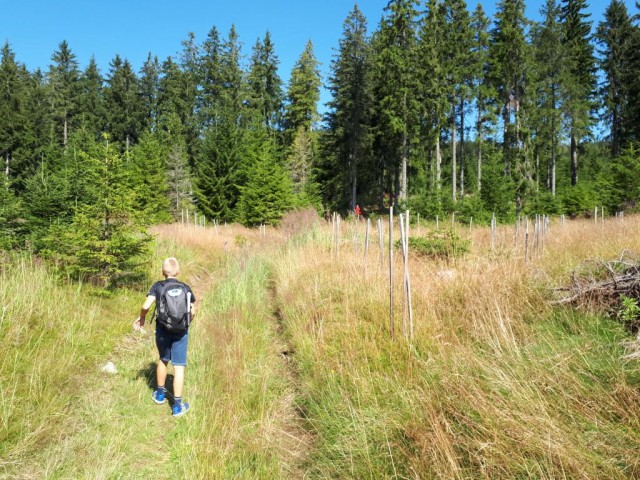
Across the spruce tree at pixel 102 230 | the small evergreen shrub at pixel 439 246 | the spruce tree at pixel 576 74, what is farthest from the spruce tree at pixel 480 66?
the spruce tree at pixel 102 230

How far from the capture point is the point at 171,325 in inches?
148

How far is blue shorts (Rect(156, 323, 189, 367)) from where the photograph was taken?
152 inches

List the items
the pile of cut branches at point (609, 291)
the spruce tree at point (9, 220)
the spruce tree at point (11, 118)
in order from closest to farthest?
the pile of cut branches at point (609, 291) → the spruce tree at point (9, 220) → the spruce tree at point (11, 118)

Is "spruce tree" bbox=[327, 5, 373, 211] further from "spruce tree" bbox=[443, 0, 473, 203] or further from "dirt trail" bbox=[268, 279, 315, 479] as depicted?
"dirt trail" bbox=[268, 279, 315, 479]

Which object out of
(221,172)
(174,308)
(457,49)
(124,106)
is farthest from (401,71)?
(124,106)

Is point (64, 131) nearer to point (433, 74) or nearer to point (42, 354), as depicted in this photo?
point (433, 74)

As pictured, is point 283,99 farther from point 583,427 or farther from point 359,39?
point 583,427

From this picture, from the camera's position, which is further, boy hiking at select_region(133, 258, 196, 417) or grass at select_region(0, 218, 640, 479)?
boy hiking at select_region(133, 258, 196, 417)

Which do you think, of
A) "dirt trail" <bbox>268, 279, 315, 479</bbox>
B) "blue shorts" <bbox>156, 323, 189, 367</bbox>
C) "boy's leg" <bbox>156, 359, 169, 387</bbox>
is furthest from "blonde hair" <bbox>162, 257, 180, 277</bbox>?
"dirt trail" <bbox>268, 279, 315, 479</bbox>

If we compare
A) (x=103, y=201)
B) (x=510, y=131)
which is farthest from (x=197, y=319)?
(x=510, y=131)

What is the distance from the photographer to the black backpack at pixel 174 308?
3.75 m

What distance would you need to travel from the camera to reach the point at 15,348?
372 cm

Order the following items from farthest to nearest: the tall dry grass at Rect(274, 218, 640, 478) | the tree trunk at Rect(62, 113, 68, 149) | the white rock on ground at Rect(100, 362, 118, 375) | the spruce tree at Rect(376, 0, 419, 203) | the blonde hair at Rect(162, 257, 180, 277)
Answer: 1. the tree trunk at Rect(62, 113, 68, 149)
2. the spruce tree at Rect(376, 0, 419, 203)
3. the white rock on ground at Rect(100, 362, 118, 375)
4. the blonde hair at Rect(162, 257, 180, 277)
5. the tall dry grass at Rect(274, 218, 640, 478)

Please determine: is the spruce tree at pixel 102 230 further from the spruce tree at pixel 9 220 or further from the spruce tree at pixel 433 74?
the spruce tree at pixel 433 74
